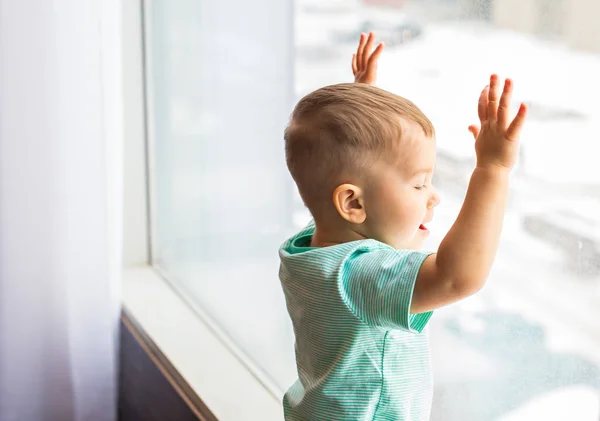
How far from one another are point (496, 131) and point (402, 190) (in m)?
0.13

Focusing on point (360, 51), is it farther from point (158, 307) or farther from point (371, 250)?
point (158, 307)

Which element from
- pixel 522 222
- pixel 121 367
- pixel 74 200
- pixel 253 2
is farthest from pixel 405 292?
pixel 121 367

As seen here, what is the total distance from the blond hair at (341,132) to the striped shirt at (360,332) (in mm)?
71

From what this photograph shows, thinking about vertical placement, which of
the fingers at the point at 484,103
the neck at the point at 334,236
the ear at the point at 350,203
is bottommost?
the neck at the point at 334,236

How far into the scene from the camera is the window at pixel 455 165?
2.80 feet

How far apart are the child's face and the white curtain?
992mm

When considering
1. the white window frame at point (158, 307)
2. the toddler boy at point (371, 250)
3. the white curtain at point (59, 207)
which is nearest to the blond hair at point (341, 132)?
the toddler boy at point (371, 250)

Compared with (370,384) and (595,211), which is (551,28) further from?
(370,384)

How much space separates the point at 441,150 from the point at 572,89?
0.24 meters

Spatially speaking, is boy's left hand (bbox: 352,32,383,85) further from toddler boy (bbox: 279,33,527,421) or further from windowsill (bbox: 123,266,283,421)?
windowsill (bbox: 123,266,283,421)

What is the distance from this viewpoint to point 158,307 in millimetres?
1953

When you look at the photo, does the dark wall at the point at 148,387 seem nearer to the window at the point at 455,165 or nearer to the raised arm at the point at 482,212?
the window at the point at 455,165

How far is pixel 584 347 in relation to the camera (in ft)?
2.80

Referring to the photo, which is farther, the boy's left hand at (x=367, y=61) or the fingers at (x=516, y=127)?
the boy's left hand at (x=367, y=61)
